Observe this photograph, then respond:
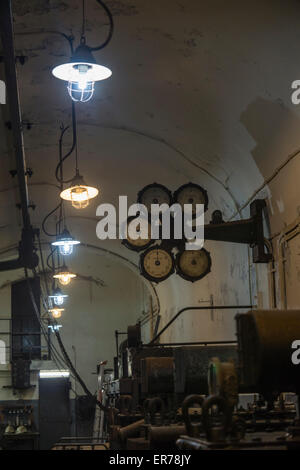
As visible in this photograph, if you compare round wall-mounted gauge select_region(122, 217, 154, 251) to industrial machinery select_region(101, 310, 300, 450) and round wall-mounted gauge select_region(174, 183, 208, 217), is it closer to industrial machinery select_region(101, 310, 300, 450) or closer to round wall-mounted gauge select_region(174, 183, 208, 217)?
round wall-mounted gauge select_region(174, 183, 208, 217)

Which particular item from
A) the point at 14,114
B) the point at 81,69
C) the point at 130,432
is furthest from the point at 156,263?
the point at 81,69

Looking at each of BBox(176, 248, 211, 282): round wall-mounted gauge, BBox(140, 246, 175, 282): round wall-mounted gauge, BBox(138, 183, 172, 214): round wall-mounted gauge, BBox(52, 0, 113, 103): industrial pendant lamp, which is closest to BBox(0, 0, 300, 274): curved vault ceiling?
BBox(138, 183, 172, 214): round wall-mounted gauge

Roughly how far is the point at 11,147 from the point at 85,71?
5903mm

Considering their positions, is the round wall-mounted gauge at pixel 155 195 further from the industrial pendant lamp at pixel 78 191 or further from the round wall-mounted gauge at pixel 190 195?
the industrial pendant lamp at pixel 78 191

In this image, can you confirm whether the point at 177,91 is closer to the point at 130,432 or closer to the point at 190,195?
the point at 190,195

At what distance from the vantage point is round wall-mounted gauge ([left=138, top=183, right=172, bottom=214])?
38.3ft

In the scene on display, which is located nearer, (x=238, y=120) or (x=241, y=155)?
(x=238, y=120)

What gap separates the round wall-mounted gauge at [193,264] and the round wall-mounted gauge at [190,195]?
0.88m

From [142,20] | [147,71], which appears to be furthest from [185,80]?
[142,20]

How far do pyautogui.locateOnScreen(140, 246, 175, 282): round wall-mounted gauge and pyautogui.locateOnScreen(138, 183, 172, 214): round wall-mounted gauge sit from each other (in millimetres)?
855

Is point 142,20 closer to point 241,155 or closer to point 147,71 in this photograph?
point 147,71

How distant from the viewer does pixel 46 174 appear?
14477mm

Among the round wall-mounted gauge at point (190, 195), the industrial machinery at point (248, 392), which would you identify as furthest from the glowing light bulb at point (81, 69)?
the round wall-mounted gauge at point (190, 195)
